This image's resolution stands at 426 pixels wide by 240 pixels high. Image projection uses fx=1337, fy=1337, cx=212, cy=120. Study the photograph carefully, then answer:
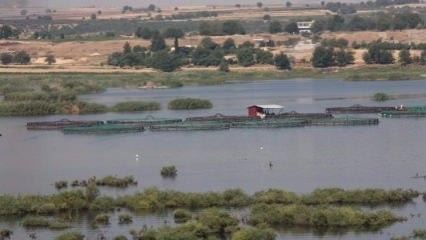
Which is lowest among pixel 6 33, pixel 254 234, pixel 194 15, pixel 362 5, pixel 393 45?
pixel 362 5

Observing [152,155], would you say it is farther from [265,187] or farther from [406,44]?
[406,44]

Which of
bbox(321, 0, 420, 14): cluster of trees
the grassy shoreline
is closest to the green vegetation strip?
the grassy shoreline

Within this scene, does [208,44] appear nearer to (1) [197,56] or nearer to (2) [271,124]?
(1) [197,56]

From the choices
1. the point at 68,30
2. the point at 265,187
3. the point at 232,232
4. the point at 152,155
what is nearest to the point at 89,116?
the point at 152,155

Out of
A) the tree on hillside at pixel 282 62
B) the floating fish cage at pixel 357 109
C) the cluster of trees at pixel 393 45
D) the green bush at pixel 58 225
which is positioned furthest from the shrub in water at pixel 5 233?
the cluster of trees at pixel 393 45

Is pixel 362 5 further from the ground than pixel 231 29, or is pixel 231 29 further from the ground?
pixel 231 29

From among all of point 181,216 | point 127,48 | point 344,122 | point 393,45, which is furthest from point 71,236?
point 127,48

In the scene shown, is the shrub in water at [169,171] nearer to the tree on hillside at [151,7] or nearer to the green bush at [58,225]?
the green bush at [58,225]
